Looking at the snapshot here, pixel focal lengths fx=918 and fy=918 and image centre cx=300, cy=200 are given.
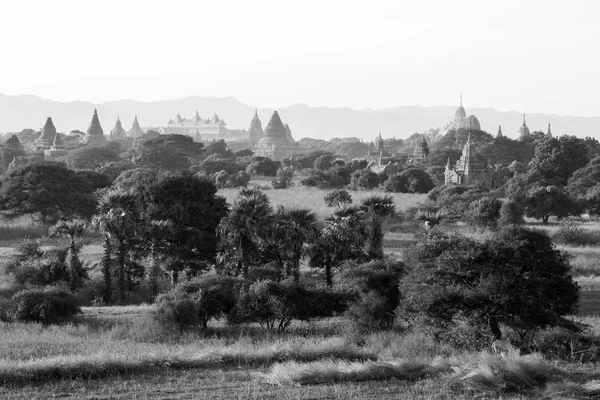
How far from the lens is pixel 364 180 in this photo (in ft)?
247

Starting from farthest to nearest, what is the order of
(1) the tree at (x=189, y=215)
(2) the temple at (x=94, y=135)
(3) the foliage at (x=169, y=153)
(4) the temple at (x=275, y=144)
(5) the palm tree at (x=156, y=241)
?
(4) the temple at (x=275, y=144)
(2) the temple at (x=94, y=135)
(3) the foliage at (x=169, y=153)
(1) the tree at (x=189, y=215)
(5) the palm tree at (x=156, y=241)

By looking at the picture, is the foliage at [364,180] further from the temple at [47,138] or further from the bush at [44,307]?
the temple at [47,138]

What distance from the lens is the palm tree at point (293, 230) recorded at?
96.6 feet

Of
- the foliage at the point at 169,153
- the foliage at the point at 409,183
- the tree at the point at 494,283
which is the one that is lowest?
the tree at the point at 494,283

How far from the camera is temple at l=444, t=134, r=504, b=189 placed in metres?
78.9

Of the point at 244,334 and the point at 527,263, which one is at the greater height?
the point at 527,263

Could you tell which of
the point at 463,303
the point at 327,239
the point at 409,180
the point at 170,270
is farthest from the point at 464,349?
the point at 409,180

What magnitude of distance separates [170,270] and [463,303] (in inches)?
560

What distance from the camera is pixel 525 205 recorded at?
50125 millimetres

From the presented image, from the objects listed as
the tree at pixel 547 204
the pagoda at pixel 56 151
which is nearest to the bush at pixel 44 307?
the tree at pixel 547 204

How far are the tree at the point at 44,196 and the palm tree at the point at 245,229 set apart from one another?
21.2m

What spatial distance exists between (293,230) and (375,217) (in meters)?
3.37

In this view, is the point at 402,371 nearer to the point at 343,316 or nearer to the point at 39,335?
the point at 343,316

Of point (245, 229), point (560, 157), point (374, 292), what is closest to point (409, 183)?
point (560, 157)
